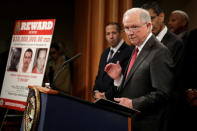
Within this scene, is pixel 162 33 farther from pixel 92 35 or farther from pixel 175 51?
pixel 92 35

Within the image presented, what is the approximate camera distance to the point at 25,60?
9.90ft

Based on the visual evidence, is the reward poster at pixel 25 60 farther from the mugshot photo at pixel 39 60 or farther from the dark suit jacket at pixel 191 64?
the dark suit jacket at pixel 191 64

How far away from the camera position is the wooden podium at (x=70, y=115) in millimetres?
1270

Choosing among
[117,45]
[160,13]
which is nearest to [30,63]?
[117,45]

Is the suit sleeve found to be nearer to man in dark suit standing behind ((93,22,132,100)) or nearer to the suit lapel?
the suit lapel

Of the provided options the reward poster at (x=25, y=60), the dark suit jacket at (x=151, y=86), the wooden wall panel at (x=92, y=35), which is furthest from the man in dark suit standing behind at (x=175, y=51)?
the wooden wall panel at (x=92, y=35)

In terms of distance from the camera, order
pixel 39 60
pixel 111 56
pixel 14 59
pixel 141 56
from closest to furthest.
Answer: pixel 141 56 < pixel 111 56 < pixel 39 60 < pixel 14 59

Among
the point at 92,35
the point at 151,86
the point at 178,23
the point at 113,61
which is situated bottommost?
the point at 151,86

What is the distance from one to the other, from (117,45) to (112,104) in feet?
4.67

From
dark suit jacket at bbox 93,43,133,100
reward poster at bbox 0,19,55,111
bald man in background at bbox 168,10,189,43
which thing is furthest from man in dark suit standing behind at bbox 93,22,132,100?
reward poster at bbox 0,19,55,111

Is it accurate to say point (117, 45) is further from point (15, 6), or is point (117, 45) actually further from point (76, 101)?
point (15, 6)

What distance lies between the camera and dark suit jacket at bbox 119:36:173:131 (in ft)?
5.14

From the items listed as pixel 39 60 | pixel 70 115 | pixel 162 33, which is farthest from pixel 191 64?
pixel 39 60

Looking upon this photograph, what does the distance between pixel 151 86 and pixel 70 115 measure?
0.61m
